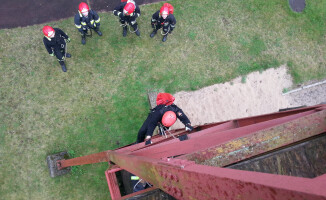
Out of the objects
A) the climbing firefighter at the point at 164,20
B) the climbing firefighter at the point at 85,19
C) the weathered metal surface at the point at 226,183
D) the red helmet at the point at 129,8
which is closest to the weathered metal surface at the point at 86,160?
the weathered metal surface at the point at 226,183

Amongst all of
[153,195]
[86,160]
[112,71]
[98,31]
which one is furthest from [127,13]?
[153,195]

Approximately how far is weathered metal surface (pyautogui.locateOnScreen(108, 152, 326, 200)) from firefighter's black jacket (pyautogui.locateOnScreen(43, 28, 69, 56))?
193 inches

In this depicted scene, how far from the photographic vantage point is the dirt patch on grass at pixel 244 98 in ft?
23.4

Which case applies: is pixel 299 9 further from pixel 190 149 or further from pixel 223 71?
pixel 190 149

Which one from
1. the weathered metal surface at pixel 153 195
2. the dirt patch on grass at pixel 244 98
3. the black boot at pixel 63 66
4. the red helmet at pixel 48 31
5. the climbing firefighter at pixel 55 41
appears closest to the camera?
the weathered metal surface at pixel 153 195

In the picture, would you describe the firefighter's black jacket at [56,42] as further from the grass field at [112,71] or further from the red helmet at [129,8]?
the red helmet at [129,8]

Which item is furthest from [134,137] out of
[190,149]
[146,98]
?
[190,149]

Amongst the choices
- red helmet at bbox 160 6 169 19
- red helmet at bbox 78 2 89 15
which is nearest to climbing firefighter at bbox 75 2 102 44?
red helmet at bbox 78 2 89 15

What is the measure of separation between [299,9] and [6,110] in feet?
32.9

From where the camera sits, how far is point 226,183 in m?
1.31

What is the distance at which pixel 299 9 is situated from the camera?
26.9 feet

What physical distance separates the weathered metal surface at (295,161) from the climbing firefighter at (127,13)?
4797 millimetres

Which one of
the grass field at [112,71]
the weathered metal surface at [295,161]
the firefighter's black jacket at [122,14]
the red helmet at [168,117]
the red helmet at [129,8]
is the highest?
the firefighter's black jacket at [122,14]

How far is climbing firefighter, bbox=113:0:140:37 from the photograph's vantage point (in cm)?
583
